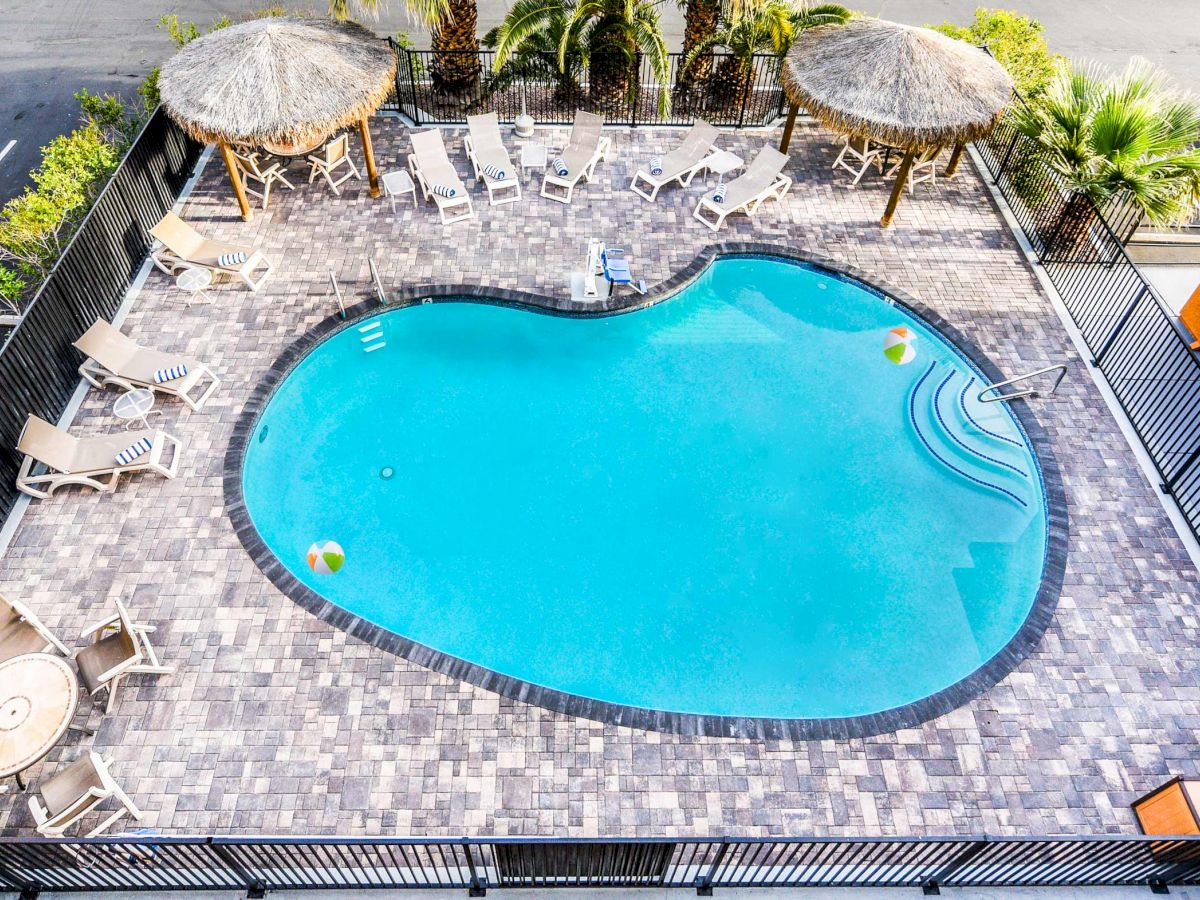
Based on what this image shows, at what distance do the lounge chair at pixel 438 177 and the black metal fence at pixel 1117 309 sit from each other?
10082mm

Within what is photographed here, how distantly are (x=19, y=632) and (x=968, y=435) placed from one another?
1214cm

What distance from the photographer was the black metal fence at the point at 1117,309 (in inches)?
427

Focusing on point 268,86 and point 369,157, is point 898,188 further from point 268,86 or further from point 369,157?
point 268,86

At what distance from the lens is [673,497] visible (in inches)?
426

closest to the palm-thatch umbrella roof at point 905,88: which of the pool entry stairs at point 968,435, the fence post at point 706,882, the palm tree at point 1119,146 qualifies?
the palm tree at point 1119,146

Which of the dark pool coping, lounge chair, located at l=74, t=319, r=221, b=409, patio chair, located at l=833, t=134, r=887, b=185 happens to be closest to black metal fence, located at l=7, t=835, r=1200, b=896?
the dark pool coping

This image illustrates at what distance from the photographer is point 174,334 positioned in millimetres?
11914

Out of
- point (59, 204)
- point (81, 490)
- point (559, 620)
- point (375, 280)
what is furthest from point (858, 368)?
point (59, 204)

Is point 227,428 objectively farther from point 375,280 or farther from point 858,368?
point 858,368

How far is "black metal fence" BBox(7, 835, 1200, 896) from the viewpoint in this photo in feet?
22.2

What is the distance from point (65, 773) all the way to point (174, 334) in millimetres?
6637

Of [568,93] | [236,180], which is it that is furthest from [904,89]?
[236,180]

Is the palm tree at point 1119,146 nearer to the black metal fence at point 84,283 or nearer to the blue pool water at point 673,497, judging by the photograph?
the blue pool water at point 673,497

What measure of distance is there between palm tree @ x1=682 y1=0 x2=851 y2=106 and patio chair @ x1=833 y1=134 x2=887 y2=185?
224cm
